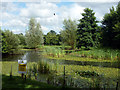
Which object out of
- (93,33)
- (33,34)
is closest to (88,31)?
(93,33)

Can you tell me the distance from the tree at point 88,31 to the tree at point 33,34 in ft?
52.8

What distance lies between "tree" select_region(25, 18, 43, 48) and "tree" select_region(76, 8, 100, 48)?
16092mm

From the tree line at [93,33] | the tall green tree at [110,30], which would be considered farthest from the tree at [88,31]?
the tall green tree at [110,30]

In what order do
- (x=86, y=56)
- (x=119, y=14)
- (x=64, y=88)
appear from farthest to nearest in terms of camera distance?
1. (x=119, y=14)
2. (x=86, y=56)
3. (x=64, y=88)

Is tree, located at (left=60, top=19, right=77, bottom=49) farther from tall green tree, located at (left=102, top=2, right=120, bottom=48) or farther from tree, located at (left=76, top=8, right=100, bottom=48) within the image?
tall green tree, located at (left=102, top=2, right=120, bottom=48)

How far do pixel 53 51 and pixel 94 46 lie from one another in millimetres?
9915

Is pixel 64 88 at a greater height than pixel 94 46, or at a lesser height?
lesser

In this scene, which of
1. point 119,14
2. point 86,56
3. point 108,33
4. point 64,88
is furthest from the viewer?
point 108,33

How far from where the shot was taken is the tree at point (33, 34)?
1626 inches

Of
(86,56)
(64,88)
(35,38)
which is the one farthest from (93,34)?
(64,88)

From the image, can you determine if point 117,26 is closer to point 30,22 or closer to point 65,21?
point 65,21

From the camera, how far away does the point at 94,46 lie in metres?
28.4

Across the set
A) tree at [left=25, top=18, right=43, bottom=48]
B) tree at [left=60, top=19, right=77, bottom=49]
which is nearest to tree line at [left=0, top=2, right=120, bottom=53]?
tree at [left=60, top=19, right=77, bottom=49]

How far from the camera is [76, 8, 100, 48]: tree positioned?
28.1 meters
